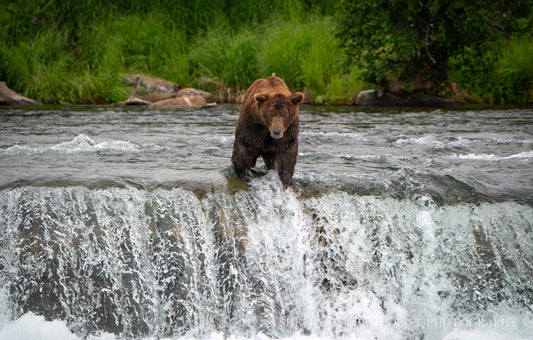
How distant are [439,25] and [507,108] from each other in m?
2.42

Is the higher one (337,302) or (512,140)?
(512,140)

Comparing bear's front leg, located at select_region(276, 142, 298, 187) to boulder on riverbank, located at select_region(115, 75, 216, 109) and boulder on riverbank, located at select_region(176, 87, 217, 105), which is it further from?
boulder on riverbank, located at select_region(176, 87, 217, 105)

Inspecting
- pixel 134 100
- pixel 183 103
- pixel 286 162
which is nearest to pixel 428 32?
pixel 183 103

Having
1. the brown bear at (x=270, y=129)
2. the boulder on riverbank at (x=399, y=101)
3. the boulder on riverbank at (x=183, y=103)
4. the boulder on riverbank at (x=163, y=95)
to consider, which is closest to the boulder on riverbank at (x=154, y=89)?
the boulder on riverbank at (x=163, y=95)

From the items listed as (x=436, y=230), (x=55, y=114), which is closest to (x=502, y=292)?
(x=436, y=230)

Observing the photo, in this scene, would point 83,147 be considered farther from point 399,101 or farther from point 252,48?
point 252,48

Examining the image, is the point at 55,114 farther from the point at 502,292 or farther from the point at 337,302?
the point at 502,292

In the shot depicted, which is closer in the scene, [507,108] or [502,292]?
[502,292]

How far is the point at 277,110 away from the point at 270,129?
0.56ft

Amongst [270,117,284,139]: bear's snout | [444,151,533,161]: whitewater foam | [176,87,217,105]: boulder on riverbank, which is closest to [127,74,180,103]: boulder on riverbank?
[176,87,217,105]: boulder on riverbank

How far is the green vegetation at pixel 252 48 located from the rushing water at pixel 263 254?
25.9 feet

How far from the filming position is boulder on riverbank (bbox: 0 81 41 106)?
13102mm

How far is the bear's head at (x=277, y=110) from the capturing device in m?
4.42

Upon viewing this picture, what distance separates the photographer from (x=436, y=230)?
15.1 ft
